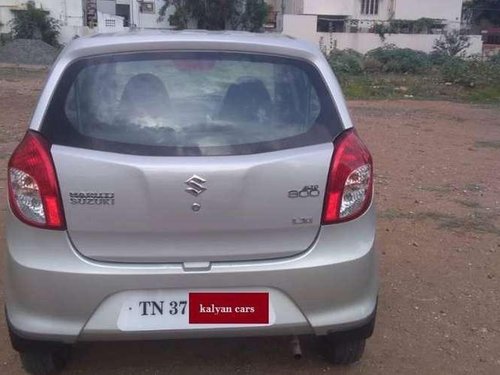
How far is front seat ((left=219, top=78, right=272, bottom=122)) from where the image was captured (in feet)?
9.31

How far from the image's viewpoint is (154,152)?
2.67m

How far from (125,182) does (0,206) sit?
387 centimetres

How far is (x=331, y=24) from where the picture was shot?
51688 millimetres

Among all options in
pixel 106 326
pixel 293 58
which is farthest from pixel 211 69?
pixel 106 326

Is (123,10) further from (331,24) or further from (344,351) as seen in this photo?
(344,351)

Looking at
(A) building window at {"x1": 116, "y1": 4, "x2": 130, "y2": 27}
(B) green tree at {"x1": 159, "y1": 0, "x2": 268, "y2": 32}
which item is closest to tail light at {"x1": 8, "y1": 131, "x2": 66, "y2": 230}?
(B) green tree at {"x1": 159, "y1": 0, "x2": 268, "y2": 32}

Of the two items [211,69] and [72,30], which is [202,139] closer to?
[211,69]

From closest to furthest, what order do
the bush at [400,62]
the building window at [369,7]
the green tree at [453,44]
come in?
the bush at [400,62], the green tree at [453,44], the building window at [369,7]

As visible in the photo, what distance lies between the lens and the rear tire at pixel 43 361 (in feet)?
9.99

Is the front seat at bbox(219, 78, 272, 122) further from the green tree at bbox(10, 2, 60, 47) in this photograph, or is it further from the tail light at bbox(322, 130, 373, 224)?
the green tree at bbox(10, 2, 60, 47)

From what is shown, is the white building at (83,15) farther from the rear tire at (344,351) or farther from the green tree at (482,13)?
the rear tire at (344,351)

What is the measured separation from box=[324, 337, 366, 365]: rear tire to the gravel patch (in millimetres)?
35467

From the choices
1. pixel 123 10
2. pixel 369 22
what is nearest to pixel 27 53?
pixel 123 10

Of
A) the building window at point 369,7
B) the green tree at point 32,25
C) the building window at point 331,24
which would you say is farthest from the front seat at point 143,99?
the building window at point 369,7
